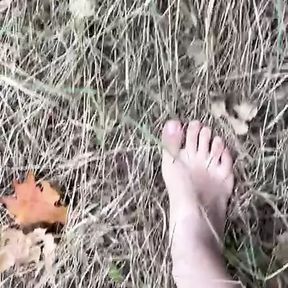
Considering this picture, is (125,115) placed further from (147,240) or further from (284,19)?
(284,19)

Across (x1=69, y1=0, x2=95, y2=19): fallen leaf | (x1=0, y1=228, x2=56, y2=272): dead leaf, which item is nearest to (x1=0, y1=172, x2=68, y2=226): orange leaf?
(x1=0, y1=228, x2=56, y2=272): dead leaf

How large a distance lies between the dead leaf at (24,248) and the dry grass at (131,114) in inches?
0.9

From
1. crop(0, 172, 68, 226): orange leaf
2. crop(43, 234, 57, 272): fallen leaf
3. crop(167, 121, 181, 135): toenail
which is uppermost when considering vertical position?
crop(167, 121, 181, 135): toenail

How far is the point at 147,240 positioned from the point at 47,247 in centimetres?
19

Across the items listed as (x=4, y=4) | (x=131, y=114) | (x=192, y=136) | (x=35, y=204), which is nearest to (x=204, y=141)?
(x=192, y=136)

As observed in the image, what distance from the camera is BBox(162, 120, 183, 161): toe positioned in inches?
56.9

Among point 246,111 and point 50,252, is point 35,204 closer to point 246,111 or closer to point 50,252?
point 50,252

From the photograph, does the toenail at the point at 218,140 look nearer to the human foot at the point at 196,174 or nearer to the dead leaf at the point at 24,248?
the human foot at the point at 196,174

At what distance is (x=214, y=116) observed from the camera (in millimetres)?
1442

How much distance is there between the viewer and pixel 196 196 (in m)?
1.47

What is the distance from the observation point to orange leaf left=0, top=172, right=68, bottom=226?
1.47 meters

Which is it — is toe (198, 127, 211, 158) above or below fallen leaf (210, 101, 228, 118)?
below

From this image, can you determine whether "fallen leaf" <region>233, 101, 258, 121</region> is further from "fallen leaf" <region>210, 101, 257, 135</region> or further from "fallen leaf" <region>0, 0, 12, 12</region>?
"fallen leaf" <region>0, 0, 12, 12</region>

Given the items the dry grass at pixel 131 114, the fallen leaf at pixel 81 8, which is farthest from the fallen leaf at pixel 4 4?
the fallen leaf at pixel 81 8
